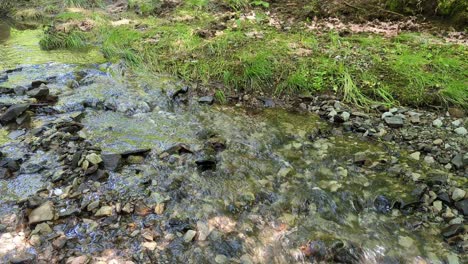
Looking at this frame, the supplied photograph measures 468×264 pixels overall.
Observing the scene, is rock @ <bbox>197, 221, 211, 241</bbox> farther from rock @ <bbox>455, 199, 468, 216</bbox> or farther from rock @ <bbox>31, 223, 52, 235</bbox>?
rock @ <bbox>455, 199, 468, 216</bbox>

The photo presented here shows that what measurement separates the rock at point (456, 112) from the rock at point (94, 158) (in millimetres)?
4818

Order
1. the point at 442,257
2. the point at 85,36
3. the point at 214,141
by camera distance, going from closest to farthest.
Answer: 1. the point at 442,257
2. the point at 214,141
3. the point at 85,36

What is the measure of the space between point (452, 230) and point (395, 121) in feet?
6.64

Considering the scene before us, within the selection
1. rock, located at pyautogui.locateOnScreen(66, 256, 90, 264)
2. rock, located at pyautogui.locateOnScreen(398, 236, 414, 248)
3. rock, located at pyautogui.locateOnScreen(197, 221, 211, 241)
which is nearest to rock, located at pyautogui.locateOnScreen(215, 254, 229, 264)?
rock, located at pyautogui.locateOnScreen(197, 221, 211, 241)

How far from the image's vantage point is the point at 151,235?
319cm

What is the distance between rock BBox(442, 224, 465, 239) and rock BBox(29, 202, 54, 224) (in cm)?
366

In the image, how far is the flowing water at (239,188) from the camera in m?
3.15

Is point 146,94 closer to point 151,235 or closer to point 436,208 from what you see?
point 151,235

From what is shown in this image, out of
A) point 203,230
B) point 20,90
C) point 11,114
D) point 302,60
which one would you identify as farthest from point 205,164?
point 20,90

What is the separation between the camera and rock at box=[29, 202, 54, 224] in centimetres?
324

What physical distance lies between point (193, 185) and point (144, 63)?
410cm

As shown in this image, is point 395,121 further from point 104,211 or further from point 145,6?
point 145,6

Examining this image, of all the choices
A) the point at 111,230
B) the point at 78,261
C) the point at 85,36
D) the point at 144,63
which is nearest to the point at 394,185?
the point at 111,230

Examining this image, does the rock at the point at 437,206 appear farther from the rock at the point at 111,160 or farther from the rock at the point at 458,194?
the rock at the point at 111,160
